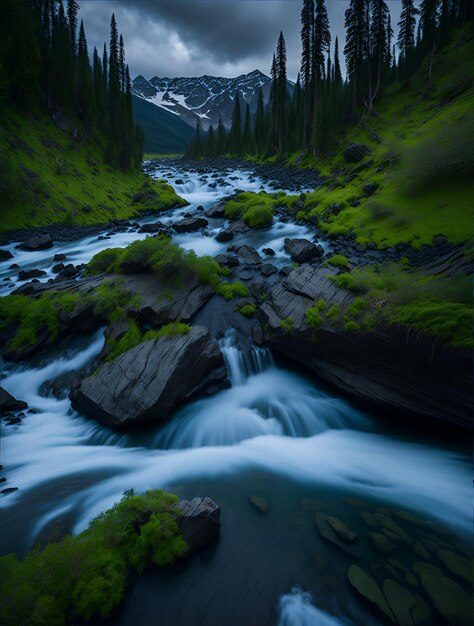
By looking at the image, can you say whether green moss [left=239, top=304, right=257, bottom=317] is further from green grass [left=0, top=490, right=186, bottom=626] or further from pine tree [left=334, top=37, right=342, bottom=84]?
pine tree [left=334, top=37, right=342, bottom=84]

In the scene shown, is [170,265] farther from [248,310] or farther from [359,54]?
[359,54]

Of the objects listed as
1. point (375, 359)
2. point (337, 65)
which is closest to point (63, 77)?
point (337, 65)

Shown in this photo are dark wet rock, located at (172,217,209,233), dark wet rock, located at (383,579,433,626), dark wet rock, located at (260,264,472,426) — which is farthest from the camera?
dark wet rock, located at (172,217,209,233)

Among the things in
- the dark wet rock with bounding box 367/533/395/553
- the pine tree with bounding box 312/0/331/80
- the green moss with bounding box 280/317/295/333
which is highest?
the pine tree with bounding box 312/0/331/80

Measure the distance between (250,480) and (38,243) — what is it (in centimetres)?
2385

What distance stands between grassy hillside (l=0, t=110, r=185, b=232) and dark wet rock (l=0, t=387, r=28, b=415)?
21.5m

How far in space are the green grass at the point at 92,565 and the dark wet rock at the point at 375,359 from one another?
4.71 meters

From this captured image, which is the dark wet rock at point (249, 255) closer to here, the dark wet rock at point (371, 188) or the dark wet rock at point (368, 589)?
the dark wet rock at point (371, 188)

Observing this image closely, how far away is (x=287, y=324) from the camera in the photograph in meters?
11.3

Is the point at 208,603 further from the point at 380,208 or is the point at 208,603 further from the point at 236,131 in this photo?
the point at 236,131

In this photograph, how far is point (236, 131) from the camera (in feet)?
291

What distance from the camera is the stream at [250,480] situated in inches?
201

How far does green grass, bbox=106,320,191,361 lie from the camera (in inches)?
433

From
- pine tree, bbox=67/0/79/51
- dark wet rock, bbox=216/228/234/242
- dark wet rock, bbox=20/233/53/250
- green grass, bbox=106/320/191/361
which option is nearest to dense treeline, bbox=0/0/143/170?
pine tree, bbox=67/0/79/51
